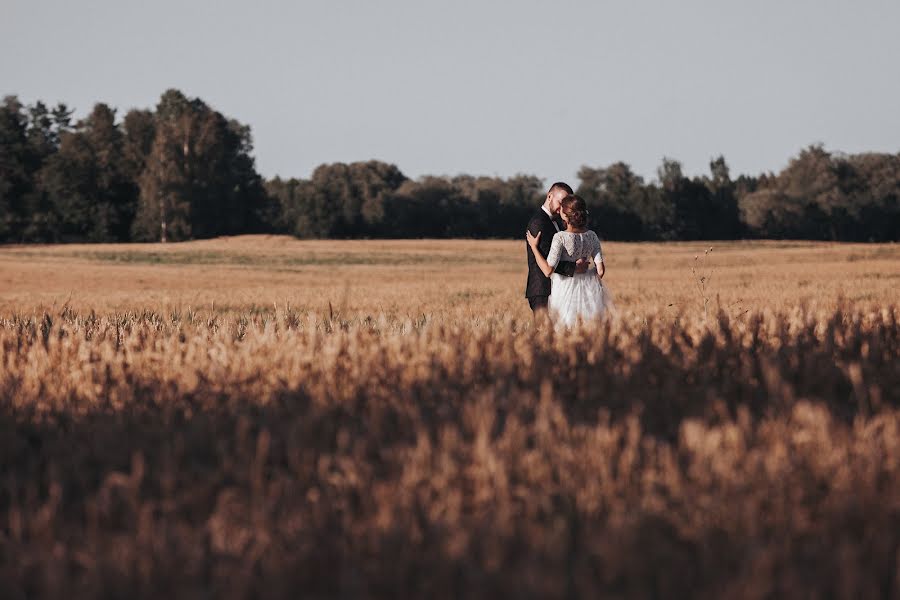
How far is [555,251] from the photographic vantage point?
10398mm

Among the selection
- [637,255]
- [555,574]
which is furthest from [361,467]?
[637,255]

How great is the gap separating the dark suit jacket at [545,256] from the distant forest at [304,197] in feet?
276

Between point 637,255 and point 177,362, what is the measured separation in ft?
196

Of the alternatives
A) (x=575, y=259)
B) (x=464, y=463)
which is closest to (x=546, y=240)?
(x=575, y=259)

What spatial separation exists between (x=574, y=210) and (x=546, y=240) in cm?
92

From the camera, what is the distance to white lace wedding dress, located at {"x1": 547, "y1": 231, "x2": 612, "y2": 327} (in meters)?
10.4

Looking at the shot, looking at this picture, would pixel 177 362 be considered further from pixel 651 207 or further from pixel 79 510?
pixel 651 207

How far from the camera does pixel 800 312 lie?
7605 mm

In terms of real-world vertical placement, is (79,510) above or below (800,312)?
below

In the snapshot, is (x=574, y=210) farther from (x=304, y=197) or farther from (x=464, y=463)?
(x=304, y=197)

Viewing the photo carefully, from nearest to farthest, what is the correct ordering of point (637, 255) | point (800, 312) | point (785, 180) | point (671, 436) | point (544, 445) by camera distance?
point (544, 445) < point (671, 436) < point (800, 312) < point (637, 255) < point (785, 180)

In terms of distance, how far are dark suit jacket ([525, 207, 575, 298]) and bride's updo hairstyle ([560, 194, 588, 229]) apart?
410 mm

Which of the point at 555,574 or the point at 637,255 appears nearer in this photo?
the point at 555,574

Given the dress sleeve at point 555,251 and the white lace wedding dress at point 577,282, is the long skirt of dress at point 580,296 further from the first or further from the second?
the dress sleeve at point 555,251
